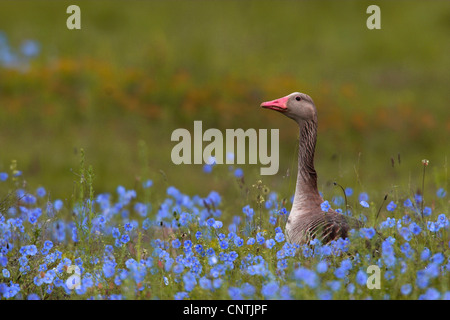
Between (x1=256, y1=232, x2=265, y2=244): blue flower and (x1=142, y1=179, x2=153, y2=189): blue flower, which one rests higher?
(x1=142, y1=179, x2=153, y2=189): blue flower

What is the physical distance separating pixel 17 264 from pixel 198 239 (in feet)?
3.91

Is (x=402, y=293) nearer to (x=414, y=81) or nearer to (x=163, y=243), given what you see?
(x=163, y=243)

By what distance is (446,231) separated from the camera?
4793 mm

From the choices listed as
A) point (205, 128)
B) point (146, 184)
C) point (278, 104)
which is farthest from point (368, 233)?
point (205, 128)

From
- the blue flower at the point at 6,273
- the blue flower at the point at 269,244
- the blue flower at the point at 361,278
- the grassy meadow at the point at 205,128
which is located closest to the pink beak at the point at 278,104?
the grassy meadow at the point at 205,128

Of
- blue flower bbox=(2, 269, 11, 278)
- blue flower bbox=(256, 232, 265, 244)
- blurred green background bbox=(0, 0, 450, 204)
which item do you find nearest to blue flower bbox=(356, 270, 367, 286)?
blue flower bbox=(256, 232, 265, 244)

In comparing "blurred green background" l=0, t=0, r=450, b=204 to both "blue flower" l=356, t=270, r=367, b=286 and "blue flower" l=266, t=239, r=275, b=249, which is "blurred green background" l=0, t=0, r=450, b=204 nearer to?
"blue flower" l=266, t=239, r=275, b=249

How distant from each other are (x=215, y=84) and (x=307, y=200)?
7971mm

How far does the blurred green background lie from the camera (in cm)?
1045

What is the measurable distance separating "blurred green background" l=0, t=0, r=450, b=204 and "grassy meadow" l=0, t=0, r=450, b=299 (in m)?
0.04

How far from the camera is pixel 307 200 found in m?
4.90

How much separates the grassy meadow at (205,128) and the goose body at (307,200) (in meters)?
0.14

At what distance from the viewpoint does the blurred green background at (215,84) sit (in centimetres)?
1045

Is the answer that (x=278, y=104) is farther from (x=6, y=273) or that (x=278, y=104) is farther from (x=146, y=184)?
(x=6, y=273)
